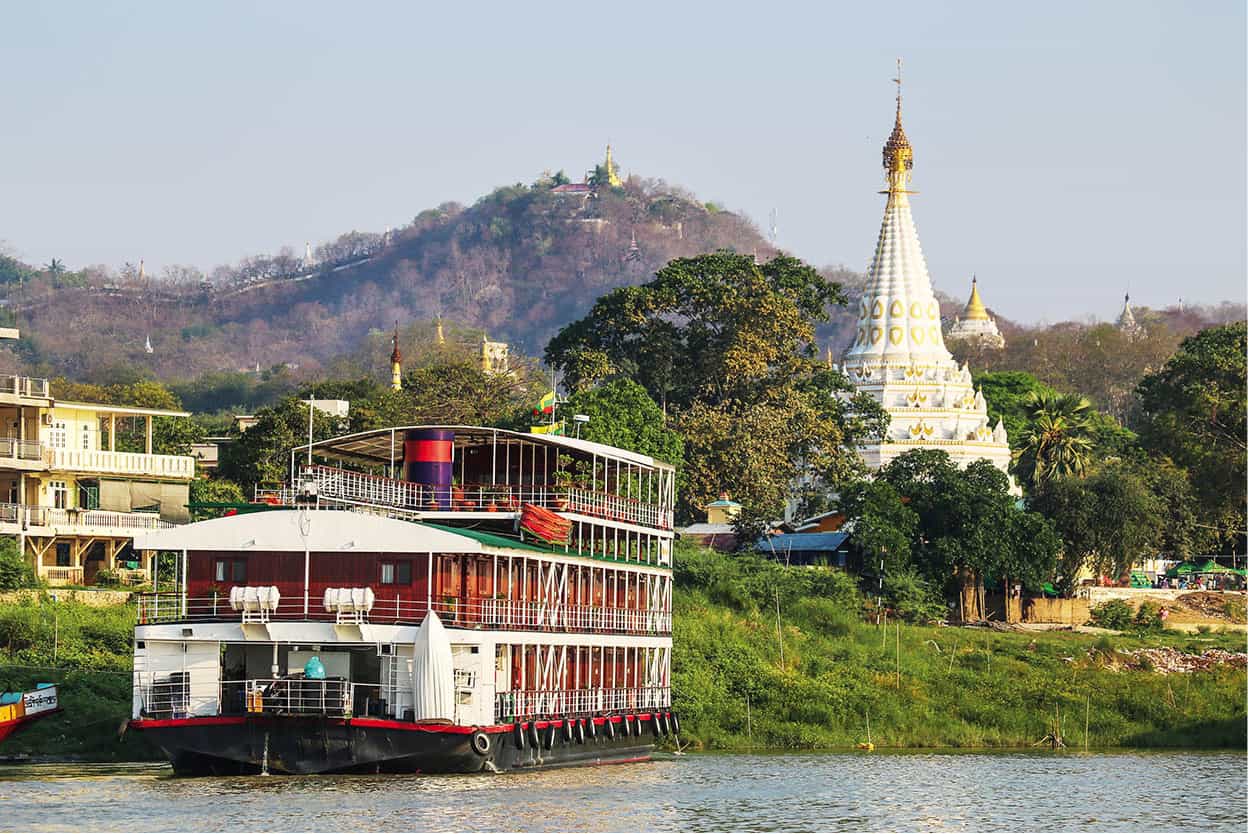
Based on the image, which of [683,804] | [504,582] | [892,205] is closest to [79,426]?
[504,582]

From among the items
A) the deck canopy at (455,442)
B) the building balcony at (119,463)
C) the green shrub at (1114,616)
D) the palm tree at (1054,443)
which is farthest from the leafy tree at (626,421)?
the palm tree at (1054,443)

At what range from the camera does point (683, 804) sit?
3872 centimetres

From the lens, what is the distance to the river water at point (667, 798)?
34.2m

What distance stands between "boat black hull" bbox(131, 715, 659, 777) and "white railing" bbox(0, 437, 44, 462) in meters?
21.9

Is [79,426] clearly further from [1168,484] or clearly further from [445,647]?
[1168,484]

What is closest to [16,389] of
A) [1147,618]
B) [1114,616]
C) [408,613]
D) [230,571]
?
[230,571]

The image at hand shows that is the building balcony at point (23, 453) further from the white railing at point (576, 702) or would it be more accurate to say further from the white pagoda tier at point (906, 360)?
the white pagoda tier at point (906, 360)

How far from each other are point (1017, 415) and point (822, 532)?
38689mm

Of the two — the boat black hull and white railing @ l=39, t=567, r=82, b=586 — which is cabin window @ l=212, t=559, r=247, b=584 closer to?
the boat black hull

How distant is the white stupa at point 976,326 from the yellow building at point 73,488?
110 m

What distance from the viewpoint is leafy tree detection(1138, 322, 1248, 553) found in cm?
8194

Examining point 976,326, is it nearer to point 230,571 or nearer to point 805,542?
point 805,542

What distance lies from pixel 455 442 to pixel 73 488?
742 inches

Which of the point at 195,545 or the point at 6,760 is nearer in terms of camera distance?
the point at 195,545
